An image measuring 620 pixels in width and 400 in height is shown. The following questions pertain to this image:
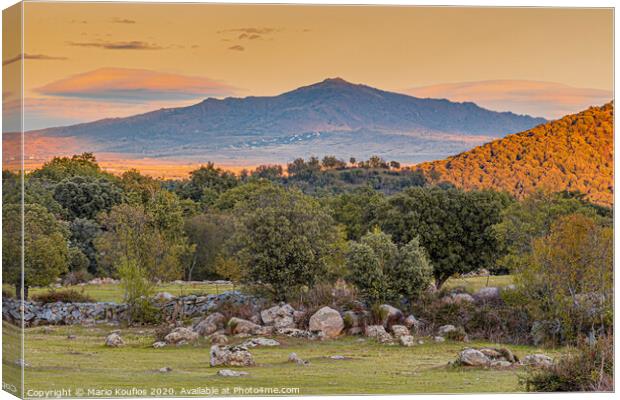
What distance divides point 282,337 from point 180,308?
15.8ft

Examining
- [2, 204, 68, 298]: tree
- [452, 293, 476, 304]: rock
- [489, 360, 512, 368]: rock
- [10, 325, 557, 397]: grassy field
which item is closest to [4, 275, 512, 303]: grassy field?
[2, 204, 68, 298]: tree

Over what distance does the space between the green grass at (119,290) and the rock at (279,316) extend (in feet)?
14.7

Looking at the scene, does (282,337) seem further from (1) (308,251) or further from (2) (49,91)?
(2) (49,91)

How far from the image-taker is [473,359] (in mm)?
21844

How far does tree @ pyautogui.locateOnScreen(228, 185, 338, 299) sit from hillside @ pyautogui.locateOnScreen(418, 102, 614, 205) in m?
4.07

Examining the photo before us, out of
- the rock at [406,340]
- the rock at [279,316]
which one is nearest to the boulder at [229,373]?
the rock at [406,340]

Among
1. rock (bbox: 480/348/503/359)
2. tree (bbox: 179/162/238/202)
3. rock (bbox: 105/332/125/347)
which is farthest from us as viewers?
Answer: tree (bbox: 179/162/238/202)

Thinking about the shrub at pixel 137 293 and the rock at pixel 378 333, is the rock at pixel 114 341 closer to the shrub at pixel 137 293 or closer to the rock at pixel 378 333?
the shrub at pixel 137 293

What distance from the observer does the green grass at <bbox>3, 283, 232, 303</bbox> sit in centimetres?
3314

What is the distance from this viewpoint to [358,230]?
38.1 m

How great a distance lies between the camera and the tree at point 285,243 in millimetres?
30469

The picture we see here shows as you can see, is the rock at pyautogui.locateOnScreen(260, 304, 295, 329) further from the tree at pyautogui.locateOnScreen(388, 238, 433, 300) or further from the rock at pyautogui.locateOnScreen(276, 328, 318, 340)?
the tree at pyautogui.locateOnScreen(388, 238, 433, 300)

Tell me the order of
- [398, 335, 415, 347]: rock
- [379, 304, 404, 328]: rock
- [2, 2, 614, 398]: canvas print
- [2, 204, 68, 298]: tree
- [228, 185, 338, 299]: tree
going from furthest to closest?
1. [228, 185, 338, 299]: tree
2. [379, 304, 404, 328]: rock
3. [398, 335, 415, 347]: rock
4. [2, 2, 614, 398]: canvas print
5. [2, 204, 68, 298]: tree

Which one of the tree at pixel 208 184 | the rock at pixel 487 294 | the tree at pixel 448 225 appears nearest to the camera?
the rock at pixel 487 294
